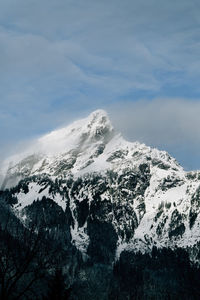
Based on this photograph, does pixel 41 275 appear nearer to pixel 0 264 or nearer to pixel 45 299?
pixel 0 264

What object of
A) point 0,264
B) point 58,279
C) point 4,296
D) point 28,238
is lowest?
point 4,296

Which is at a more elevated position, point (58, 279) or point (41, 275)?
point (58, 279)

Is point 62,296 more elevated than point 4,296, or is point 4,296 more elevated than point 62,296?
point 62,296

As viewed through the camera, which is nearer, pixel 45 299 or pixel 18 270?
pixel 18 270

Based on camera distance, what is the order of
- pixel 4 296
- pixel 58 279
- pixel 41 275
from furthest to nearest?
pixel 58 279 < pixel 41 275 < pixel 4 296

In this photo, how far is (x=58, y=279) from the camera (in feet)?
168

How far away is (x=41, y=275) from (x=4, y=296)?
9.28 feet

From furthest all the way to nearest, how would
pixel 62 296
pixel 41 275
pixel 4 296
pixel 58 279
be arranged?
1. pixel 58 279
2. pixel 62 296
3. pixel 41 275
4. pixel 4 296

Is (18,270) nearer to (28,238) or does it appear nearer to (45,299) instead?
(28,238)

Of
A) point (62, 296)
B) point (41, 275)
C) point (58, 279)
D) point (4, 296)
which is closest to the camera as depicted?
point (4, 296)

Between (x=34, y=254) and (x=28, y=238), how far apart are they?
42.9 inches

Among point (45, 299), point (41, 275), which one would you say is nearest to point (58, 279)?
point (45, 299)

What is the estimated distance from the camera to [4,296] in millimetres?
26703

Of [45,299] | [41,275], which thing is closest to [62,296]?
[45,299]
